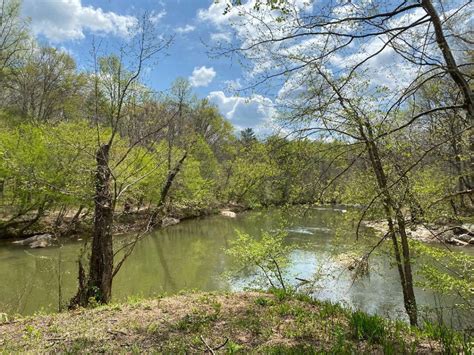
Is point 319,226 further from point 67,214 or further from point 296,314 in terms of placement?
point 296,314

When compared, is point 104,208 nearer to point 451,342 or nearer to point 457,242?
point 451,342

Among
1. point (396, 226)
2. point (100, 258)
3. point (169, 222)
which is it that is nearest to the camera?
point (100, 258)

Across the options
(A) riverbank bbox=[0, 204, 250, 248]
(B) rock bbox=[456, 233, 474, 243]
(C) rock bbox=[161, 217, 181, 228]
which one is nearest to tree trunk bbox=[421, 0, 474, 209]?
(A) riverbank bbox=[0, 204, 250, 248]

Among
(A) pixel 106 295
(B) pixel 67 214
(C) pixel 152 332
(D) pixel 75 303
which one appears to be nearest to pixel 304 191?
(C) pixel 152 332

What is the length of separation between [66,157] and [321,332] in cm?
1785

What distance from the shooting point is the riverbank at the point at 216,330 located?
3637mm

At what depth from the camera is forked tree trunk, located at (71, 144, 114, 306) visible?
7.29 m

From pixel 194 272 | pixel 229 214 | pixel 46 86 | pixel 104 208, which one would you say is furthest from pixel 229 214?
pixel 104 208

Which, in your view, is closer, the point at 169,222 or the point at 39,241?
the point at 39,241

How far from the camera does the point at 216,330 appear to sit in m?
4.32

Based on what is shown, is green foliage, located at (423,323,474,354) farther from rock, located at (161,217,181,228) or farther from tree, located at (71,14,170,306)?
rock, located at (161,217,181,228)

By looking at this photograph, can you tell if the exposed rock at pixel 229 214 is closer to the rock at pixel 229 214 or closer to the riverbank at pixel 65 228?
the rock at pixel 229 214

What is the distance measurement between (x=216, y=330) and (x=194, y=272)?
10.4 metres

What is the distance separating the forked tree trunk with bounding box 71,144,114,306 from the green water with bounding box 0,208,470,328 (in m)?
0.69
